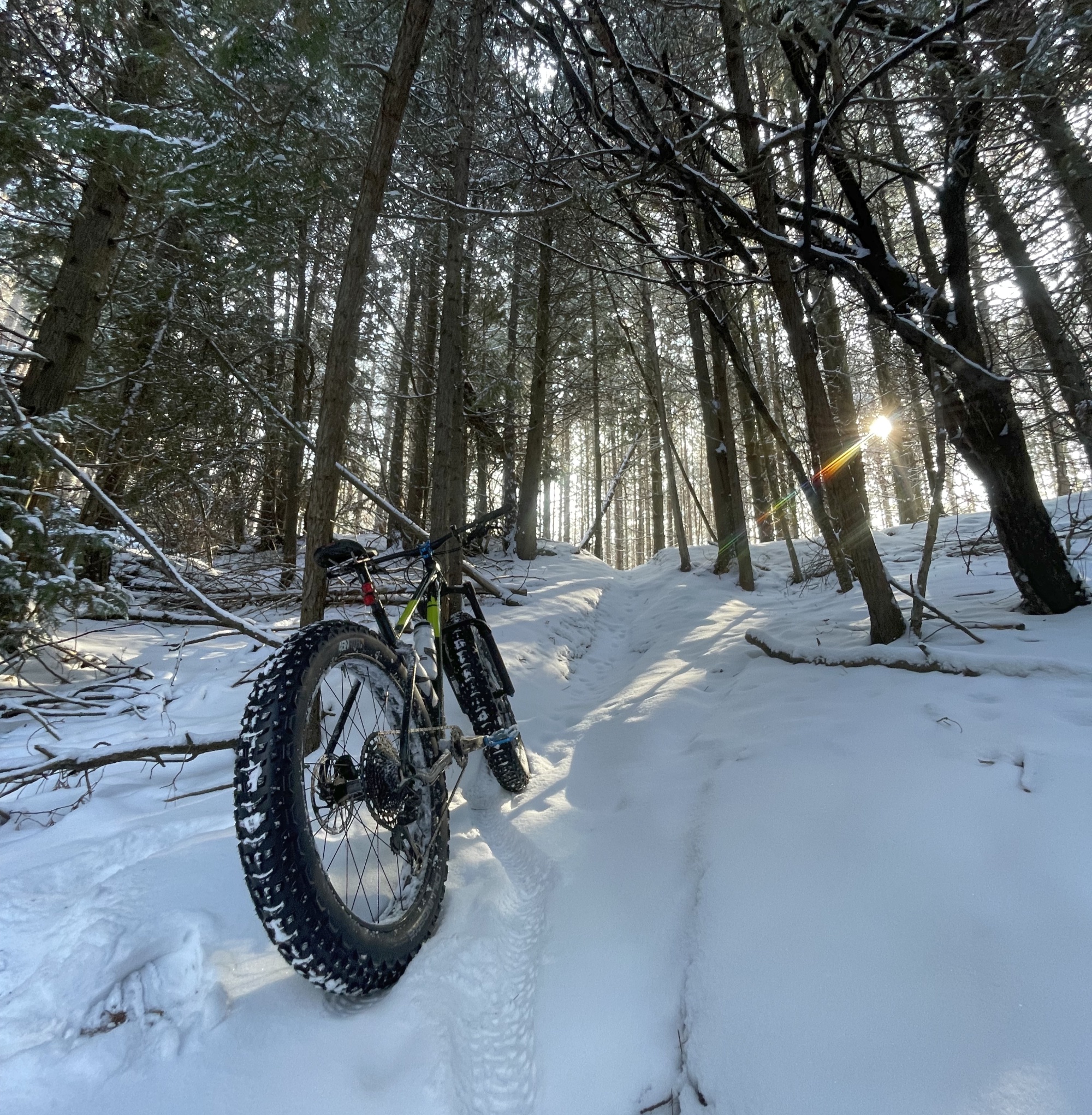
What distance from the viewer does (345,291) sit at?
8.80 feet

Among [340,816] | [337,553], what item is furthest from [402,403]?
[340,816]

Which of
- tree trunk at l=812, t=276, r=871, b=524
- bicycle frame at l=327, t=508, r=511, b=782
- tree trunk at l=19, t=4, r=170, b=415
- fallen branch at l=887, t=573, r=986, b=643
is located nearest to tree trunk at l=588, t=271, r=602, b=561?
tree trunk at l=812, t=276, r=871, b=524

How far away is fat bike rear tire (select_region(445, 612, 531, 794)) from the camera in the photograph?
2.76 m

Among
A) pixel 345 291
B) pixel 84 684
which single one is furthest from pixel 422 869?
pixel 84 684

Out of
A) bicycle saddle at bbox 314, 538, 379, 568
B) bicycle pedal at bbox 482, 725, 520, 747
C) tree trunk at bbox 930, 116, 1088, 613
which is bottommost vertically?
bicycle pedal at bbox 482, 725, 520, 747

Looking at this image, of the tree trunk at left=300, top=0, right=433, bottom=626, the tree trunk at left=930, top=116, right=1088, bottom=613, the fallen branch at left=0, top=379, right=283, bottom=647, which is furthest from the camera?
the tree trunk at left=930, top=116, right=1088, bottom=613

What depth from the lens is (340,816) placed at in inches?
72.8

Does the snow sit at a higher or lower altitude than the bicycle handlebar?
lower

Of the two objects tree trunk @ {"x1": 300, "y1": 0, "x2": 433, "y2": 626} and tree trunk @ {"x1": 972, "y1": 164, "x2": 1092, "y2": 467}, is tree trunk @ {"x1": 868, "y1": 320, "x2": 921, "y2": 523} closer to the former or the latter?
tree trunk @ {"x1": 972, "y1": 164, "x2": 1092, "y2": 467}

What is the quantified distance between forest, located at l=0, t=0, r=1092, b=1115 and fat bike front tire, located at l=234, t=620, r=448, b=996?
3 cm

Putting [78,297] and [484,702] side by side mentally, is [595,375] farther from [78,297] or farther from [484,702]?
[484,702]

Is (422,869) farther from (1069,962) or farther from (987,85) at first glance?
(987,85)

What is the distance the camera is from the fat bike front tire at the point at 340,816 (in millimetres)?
1212

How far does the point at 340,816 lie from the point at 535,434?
9480 millimetres
